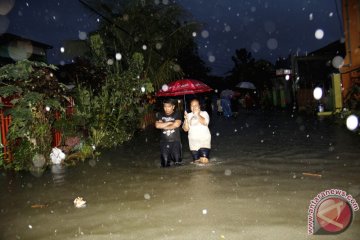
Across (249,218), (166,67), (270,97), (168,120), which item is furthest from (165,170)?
(270,97)

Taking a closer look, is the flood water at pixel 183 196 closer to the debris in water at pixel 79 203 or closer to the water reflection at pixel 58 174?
the water reflection at pixel 58 174

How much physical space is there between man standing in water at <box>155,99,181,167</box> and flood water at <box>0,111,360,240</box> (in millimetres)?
391

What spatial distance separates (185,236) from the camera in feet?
15.5

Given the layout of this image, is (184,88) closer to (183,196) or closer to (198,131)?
(198,131)

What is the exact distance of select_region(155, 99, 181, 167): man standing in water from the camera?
9.16 meters

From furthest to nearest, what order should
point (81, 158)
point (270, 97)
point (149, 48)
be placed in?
point (270, 97), point (149, 48), point (81, 158)

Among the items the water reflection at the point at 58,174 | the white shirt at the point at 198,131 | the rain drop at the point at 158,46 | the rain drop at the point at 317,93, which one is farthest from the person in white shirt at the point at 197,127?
the rain drop at the point at 317,93

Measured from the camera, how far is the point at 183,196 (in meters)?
6.62

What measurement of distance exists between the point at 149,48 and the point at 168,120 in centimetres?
1514

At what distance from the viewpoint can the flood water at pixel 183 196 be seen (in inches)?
197

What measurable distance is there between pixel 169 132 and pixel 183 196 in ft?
9.58

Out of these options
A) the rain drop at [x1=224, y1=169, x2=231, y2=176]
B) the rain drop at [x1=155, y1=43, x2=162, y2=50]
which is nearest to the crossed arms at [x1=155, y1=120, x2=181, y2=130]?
the rain drop at [x1=224, y1=169, x2=231, y2=176]

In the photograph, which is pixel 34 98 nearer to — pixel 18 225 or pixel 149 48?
pixel 18 225

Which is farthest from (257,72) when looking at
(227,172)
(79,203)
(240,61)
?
(79,203)
